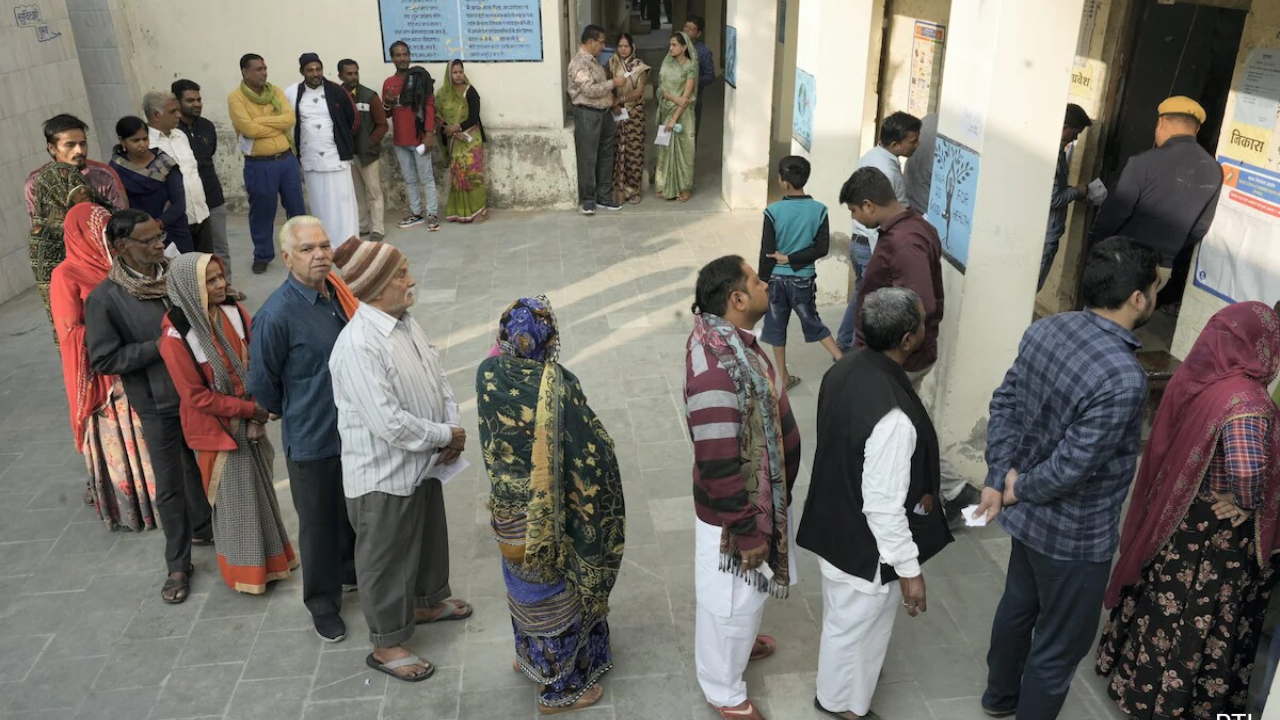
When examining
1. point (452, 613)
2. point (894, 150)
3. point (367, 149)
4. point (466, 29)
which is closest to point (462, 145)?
point (367, 149)

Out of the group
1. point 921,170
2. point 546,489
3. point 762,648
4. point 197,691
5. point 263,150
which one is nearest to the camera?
point 546,489

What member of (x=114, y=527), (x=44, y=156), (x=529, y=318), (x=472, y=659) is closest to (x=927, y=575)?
(x=472, y=659)

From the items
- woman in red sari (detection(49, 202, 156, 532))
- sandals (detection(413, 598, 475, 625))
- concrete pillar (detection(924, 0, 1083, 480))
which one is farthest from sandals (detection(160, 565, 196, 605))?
concrete pillar (detection(924, 0, 1083, 480))

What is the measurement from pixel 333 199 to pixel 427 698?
614 centimetres

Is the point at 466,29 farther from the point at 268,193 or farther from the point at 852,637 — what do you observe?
the point at 852,637

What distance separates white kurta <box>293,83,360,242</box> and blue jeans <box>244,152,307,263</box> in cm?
14

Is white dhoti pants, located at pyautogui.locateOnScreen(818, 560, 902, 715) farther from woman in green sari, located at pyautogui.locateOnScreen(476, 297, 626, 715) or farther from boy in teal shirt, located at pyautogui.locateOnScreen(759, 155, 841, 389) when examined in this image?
boy in teal shirt, located at pyautogui.locateOnScreen(759, 155, 841, 389)

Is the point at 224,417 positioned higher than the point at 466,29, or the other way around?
the point at 466,29

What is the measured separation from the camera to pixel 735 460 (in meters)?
3.27

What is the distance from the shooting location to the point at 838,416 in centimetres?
329

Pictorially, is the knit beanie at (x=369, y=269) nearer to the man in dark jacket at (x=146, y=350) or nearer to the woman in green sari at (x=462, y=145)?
the man in dark jacket at (x=146, y=350)

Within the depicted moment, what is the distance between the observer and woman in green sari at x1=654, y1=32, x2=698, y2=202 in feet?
34.8

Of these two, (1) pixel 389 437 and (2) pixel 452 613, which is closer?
(1) pixel 389 437

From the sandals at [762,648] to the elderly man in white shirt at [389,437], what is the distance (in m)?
1.40
